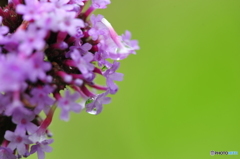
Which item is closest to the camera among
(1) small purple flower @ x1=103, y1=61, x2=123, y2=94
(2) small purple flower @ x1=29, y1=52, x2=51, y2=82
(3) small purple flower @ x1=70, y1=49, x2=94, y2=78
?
(2) small purple flower @ x1=29, y1=52, x2=51, y2=82

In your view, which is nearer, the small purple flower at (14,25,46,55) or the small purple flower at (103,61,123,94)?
the small purple flower at (14,25,46,55)

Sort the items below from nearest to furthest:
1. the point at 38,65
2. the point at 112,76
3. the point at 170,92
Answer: the point at 38,65
the point at 112,76
the point at 170,92

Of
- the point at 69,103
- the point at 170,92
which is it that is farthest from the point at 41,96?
the point at 170,92

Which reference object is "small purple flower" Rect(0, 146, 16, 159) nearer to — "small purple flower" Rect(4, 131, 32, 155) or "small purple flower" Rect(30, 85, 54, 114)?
"small purple flower" Rect(4, 131, 32, 155)

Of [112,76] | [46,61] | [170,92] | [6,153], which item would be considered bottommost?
[170,92]

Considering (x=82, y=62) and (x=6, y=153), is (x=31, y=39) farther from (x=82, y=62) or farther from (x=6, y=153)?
(x=6, y=153)

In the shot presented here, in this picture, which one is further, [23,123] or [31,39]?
[23,123]

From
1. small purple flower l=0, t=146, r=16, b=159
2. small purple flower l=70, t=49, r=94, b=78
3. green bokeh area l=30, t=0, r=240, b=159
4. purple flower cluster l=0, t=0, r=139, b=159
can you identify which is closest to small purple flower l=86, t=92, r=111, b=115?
purple flower cluster l=0, t=0, r=139, b=159
